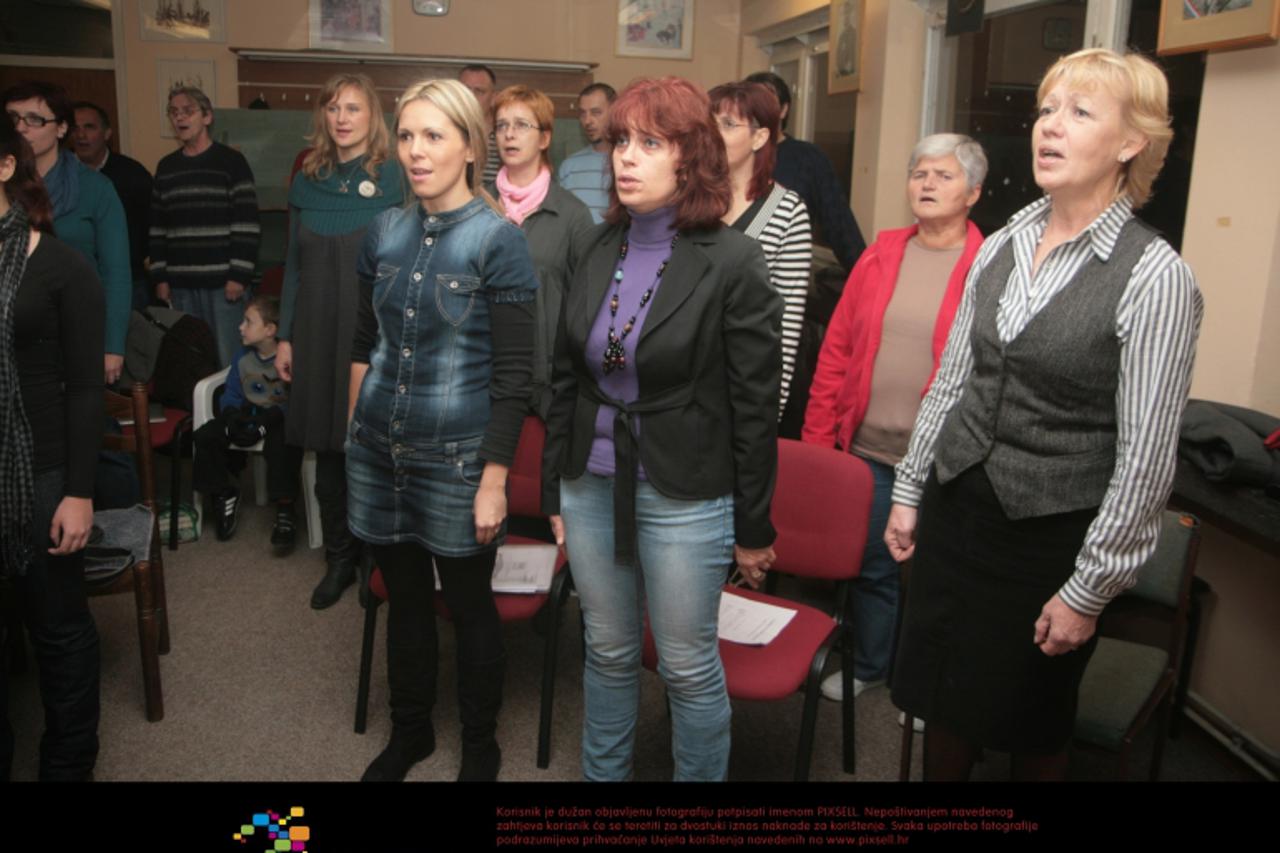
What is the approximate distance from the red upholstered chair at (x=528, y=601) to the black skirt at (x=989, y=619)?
90 centimetres

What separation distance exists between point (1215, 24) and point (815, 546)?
1.52m

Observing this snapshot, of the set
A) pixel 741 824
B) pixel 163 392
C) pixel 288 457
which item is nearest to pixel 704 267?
pixel 741 824

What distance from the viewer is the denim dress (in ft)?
6.83

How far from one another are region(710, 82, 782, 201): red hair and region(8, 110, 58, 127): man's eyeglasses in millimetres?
2126

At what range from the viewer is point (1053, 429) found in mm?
1605

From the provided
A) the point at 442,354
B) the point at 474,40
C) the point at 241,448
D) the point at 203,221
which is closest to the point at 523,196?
the point at 442,354

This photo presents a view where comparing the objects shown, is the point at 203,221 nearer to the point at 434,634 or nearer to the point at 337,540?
the point at 337,540

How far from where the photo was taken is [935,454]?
5.99 ft

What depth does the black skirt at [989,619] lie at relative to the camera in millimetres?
1674

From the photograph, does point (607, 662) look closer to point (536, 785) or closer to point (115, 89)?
point (536, 785)

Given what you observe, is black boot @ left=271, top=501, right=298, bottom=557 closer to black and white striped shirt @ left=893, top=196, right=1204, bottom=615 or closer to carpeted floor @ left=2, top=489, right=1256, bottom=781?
carpeted floor @ left=2, top=489, right=1256, bottom=781

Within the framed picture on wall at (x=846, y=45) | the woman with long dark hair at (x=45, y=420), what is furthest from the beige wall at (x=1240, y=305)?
the woman with long dark hair at (x=45, y=420)

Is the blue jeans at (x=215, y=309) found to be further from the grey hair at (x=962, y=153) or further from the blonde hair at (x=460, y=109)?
the grey hair at (x=962, y=153)

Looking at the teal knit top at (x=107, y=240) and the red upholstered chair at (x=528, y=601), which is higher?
the teal knit top at (x=107, y=240)
